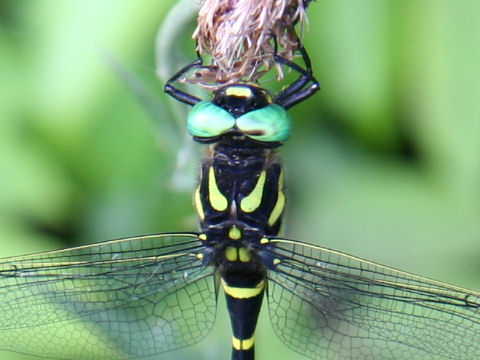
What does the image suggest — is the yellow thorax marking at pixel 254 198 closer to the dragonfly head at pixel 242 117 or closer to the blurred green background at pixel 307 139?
the dragonfly head at pixel 242 117

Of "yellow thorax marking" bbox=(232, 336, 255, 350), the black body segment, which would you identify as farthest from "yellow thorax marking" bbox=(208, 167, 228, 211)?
"yellow thorax marking" bbox=(232, 336, 255, 350)

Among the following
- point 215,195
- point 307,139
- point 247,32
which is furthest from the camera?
point 307,139

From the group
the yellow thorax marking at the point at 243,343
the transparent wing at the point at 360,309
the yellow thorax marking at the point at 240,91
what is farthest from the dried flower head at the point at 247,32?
the yellow thorax marking at the point at 243,343

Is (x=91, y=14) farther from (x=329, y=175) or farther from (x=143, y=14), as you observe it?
(x=329, y=175)

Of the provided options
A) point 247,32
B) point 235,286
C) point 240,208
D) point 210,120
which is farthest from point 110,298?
point 247,32

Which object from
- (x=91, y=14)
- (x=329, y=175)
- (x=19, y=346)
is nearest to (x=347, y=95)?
(x=329, y=175)

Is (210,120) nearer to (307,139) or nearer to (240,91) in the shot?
(240,91)
